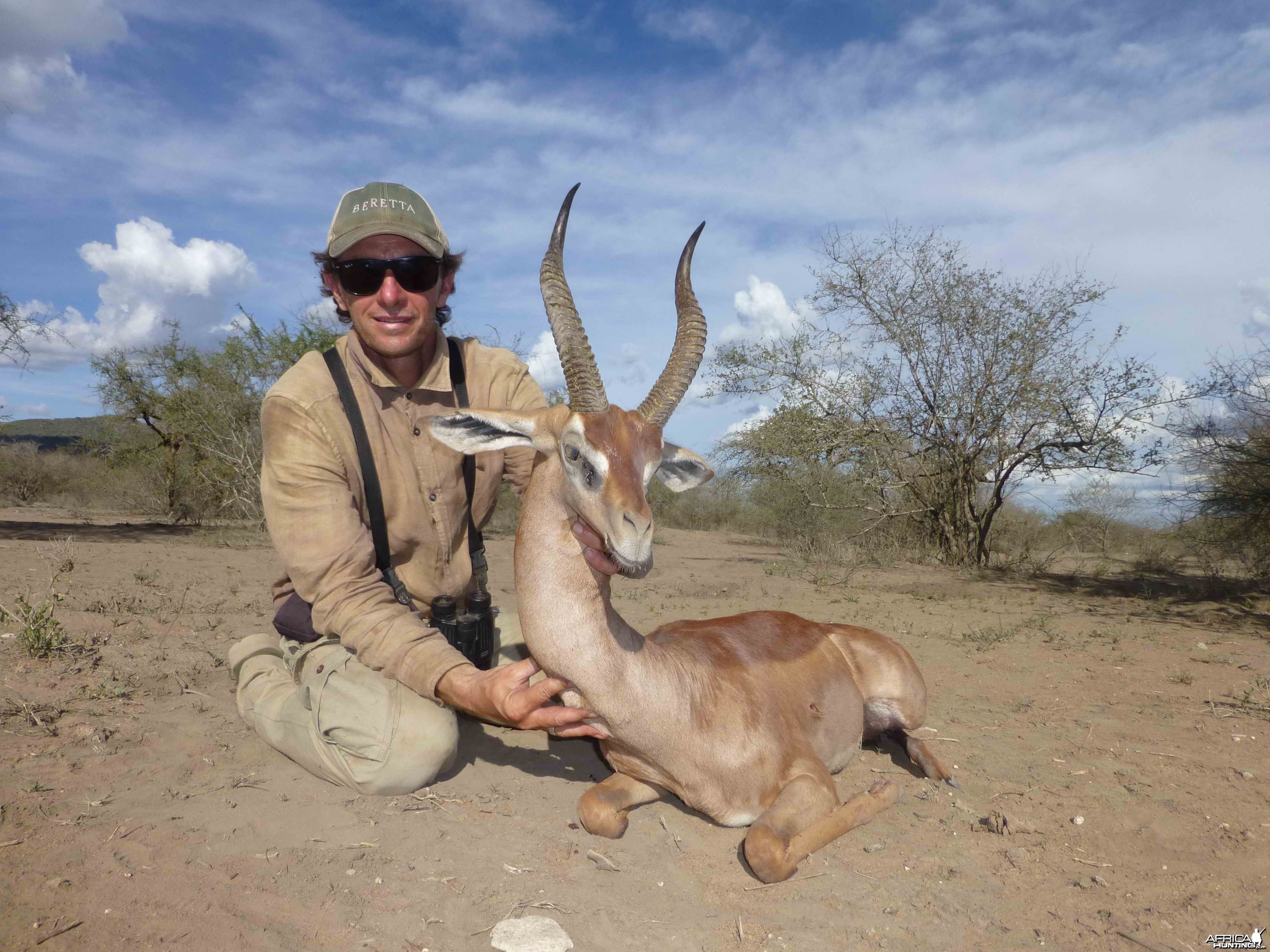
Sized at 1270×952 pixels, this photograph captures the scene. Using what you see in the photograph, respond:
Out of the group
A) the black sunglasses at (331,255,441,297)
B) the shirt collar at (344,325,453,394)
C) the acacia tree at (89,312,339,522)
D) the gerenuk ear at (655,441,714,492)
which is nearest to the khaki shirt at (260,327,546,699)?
the shirt collar at (344,325,453,394)

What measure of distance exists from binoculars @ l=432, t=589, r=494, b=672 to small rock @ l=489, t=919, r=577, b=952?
4.91ft

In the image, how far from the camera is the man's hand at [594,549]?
3105 millimetres

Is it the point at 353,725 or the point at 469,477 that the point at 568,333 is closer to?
the point at 469,477

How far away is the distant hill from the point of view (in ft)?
64.7

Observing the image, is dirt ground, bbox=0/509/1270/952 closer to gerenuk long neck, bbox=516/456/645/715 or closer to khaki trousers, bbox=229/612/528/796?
khaki trousers, bbox=229/612/528/796

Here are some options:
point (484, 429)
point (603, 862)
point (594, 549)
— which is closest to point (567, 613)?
point (594, 549)

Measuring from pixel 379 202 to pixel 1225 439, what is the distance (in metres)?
11.5

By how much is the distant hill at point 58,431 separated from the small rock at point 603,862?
2023cm

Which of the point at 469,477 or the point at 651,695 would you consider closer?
the point at 651,695

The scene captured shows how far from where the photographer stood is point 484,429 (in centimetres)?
346

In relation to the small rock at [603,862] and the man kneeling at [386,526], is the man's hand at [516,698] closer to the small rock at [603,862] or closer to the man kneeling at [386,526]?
the man kneeling at [386,526]

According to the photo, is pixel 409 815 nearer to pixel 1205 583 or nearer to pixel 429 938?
pixel 429 938

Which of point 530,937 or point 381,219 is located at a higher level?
point 381,219

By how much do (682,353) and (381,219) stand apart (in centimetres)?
186
